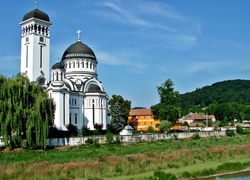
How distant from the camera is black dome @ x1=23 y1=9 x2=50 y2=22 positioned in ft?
171

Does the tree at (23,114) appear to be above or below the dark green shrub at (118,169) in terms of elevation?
above

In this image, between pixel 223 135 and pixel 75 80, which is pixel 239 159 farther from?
pixel 75 80

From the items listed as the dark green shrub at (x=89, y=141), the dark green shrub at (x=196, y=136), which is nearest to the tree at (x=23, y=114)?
the dark green shrub at (x=89, y=141)

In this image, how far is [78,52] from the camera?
59000 mm

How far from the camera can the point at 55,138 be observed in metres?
37.8

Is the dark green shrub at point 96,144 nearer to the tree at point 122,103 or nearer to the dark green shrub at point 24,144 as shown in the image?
the dark green shrub at point 24,144

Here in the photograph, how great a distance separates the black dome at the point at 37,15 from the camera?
52.1 m

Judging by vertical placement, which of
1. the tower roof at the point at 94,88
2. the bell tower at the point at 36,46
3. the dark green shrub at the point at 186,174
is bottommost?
the dark green shrub at the point at 186,174

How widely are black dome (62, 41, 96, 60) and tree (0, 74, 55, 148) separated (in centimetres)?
2375

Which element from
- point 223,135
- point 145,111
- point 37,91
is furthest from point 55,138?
point 145,111

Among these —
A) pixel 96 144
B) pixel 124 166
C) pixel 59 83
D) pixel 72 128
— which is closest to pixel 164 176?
pixel 124 166

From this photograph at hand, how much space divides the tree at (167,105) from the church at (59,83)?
355 inches

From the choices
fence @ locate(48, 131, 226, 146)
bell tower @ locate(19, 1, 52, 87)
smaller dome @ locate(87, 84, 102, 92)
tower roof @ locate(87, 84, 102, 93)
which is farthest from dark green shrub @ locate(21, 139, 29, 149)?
smaller dome @ locate(87, 84, 102, 92)

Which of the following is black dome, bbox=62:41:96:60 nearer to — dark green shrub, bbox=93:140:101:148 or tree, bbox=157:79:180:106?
tree, bbox=157:79:180:106
